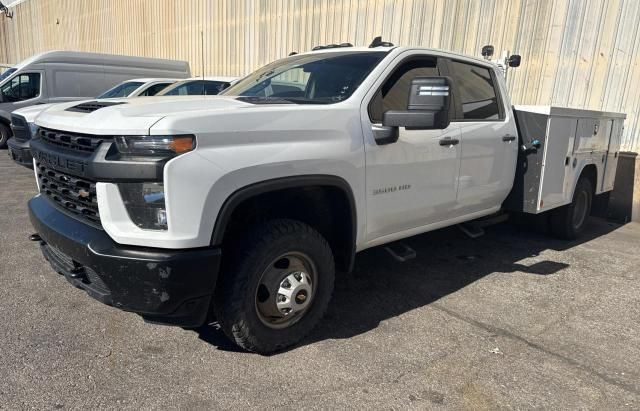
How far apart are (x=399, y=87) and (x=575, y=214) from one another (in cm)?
366

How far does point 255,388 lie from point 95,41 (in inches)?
1034

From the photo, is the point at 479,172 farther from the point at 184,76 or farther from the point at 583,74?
the point at 184,76

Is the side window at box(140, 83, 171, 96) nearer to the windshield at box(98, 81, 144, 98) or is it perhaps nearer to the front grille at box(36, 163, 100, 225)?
the windshield at box(98, 81, 144, 98)

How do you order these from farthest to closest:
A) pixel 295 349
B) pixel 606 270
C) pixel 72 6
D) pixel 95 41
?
pixel 72 6
pixel 95 41
pixel 606 270
pixel 295 349

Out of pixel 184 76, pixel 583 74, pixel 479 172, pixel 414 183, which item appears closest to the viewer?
pixel 414 183

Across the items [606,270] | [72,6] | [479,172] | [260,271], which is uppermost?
[72,6]

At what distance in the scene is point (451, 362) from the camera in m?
3.08

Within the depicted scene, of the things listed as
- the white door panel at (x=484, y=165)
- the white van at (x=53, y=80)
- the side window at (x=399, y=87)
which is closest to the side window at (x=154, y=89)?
the white van at (x=53, y=80)

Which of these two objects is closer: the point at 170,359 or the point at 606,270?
the point at 170,359

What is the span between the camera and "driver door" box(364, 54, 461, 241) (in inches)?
131

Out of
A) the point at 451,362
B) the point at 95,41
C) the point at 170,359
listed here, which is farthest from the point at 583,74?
the point at 95,41

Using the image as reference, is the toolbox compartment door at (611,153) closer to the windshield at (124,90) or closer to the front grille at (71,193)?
the front grille at (71,193)

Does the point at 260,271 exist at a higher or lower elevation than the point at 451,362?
higher

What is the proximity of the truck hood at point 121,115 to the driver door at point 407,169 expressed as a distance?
1000 millimetres
